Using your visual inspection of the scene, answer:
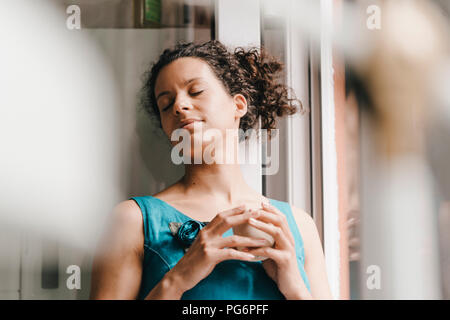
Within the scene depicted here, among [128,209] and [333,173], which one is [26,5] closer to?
[128,209]

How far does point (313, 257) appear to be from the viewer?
0.79 m

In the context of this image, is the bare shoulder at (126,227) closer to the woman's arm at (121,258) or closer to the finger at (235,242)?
the woman's arm at (121,258)

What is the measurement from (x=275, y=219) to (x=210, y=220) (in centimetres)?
12

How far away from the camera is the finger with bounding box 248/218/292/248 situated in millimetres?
698

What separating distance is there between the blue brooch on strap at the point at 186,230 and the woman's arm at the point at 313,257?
0.20m

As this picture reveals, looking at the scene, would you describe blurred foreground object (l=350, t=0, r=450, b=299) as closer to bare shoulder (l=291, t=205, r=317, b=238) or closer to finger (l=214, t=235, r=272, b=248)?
bare shoulder (l=291, t=205, r=317, b=238)

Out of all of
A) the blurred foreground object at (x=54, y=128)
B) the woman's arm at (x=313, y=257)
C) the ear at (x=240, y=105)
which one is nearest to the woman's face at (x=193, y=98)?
the ear at (x=240, y=105)

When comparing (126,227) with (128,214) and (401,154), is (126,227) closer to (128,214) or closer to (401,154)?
(128,214)

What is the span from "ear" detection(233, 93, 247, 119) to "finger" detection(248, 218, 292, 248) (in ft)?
0.71

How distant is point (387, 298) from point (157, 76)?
0.61 meters

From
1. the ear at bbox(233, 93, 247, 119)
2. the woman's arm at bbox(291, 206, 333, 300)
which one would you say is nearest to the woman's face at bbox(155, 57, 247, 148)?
the ear at bbox(233, 93, 247, 119)

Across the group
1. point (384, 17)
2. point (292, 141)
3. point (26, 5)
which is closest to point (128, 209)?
point (292, 141)

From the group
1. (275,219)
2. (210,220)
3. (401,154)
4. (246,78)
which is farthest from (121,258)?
(401,154)

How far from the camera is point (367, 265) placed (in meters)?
0.85
